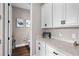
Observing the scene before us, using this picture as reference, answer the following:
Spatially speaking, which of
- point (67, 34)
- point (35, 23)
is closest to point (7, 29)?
point (35, 23)

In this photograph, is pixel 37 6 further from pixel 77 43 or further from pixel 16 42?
pixel 16 42

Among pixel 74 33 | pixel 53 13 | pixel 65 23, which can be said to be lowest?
pixel 74 33

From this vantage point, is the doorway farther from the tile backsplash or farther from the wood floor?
the tile backsplash

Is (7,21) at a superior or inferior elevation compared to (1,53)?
superior

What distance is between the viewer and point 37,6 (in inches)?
133

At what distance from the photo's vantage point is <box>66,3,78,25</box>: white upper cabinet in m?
1.62

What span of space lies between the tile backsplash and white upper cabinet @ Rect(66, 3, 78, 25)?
0.26m

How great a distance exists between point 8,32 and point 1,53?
29.3 inches

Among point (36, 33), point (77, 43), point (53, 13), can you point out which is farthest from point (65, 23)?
point (36, 33)

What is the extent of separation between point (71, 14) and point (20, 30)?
167 inches

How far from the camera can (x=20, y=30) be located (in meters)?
5.57

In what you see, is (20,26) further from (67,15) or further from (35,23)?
(67,15)

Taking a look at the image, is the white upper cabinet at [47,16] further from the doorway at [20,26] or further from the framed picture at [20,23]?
the framed picture at [20,23]

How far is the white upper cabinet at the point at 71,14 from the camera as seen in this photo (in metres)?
1.62
